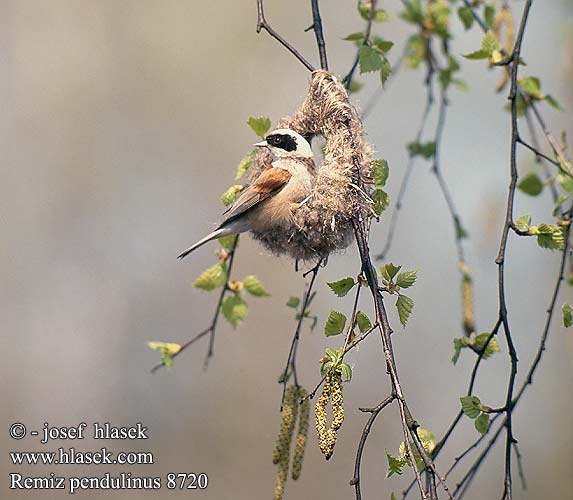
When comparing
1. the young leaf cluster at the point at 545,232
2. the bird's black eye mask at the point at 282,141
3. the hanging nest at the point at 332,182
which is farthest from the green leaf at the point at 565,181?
the bird's black eye mask at the point at 282,141

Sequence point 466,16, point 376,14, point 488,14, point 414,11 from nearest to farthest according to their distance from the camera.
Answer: point 376,14 → point 488,14 → point 466,16 → point 414,11

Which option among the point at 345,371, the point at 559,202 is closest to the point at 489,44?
the point at 559,202

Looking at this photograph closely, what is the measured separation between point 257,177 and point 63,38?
22.1 feet

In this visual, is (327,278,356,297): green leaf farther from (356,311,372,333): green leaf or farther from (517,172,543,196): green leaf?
(517,172,543,196): green leaf

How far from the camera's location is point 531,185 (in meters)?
3.00

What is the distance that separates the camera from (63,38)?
8961 mm

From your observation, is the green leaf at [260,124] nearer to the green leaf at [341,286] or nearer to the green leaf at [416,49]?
the green leaf at [341,286]

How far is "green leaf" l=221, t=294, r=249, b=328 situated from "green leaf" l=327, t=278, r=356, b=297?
2.36 ft

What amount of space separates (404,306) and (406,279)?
8 centimetres

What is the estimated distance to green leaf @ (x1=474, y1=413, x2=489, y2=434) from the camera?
2.38 meters

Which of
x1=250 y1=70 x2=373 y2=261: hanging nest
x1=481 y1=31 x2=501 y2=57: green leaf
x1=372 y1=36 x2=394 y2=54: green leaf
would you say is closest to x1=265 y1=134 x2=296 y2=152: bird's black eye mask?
x1=250 y1=70 x2=373 y2=261: hanging nest

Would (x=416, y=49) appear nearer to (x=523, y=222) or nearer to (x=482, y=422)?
(x=523, y=222)

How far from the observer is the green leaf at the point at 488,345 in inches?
103

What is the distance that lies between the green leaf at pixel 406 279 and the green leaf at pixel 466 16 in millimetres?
1581
